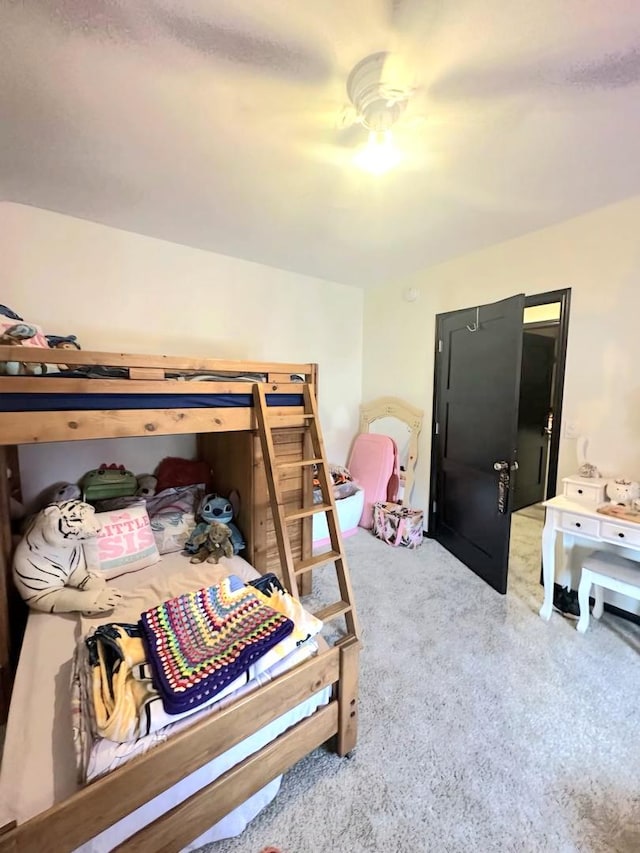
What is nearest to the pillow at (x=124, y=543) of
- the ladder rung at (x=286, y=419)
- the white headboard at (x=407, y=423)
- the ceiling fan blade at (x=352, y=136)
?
the ladder rung at (x=286, y=419)

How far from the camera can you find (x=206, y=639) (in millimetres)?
1289

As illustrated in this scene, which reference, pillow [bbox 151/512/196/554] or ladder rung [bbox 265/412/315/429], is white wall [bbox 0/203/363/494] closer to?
pillow [bbox 151/512/196/554]

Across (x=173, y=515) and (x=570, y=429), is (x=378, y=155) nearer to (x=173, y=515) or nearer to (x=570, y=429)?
(x=570, y=429)

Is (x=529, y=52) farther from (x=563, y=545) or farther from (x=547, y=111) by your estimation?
(x=563, y=545)

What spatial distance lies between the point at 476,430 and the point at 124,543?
2.58 m

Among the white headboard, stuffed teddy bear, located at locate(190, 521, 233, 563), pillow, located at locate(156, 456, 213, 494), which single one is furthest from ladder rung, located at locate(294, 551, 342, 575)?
the white headboard

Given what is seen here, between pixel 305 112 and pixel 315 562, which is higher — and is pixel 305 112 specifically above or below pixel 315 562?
above

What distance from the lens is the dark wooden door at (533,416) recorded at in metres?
4.00

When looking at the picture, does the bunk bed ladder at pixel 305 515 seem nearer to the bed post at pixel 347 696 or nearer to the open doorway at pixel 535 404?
the bed post at pixel 347 696

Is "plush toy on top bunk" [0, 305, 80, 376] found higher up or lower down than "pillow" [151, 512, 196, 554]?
higher up

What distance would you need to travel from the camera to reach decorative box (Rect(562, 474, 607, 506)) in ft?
7.17

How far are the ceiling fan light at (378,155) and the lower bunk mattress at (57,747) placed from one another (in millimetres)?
2174

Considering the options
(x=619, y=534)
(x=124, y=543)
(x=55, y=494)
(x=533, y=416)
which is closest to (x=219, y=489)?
(x=124, y=543)

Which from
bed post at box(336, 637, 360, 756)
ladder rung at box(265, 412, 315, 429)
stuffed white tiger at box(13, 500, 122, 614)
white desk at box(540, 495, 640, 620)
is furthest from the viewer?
ladder rung at box(265, 412, 315, 429)
